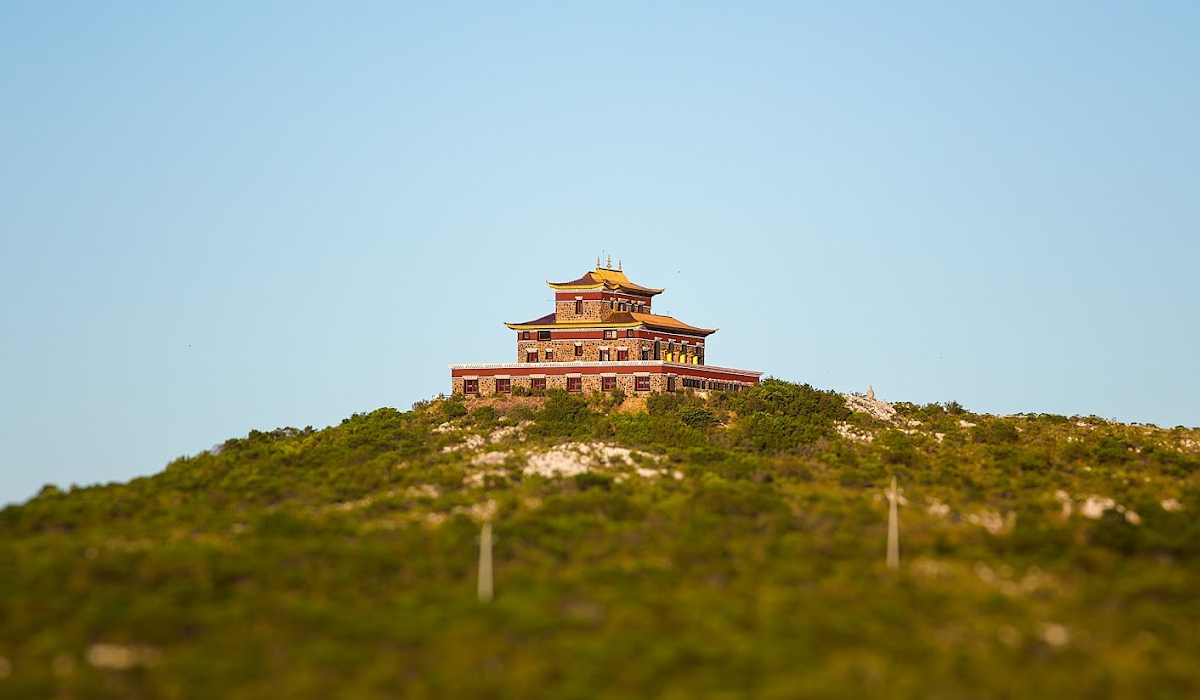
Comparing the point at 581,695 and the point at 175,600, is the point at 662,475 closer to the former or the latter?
the point at 175,600

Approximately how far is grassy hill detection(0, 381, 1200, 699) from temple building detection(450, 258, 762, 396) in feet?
20.6

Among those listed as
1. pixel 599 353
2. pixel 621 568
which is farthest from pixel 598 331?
pixel 621 568

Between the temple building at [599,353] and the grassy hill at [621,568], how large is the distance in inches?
247

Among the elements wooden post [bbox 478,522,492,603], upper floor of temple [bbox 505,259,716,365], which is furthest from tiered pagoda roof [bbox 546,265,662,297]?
wooden post [bbox 478,522,492,603]

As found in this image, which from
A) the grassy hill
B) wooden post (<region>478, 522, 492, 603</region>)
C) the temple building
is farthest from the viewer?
the temple building

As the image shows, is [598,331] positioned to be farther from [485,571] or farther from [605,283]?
[485,571]

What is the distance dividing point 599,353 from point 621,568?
51419mm

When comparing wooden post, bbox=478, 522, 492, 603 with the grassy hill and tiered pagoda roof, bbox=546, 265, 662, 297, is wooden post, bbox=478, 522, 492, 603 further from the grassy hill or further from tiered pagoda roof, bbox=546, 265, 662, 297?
tiered pagoda roof, bbox=546, 265, 662, 297

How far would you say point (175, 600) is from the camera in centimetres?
6088

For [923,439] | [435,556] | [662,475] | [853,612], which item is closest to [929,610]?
[853,612]

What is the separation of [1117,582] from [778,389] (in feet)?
167

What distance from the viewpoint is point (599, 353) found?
116 metres

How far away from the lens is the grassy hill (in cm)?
5200

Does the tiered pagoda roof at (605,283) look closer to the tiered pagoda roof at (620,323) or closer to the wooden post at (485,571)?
the tiered pagoda roof at (620,323)
